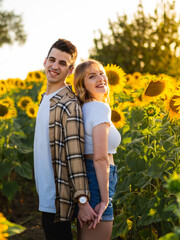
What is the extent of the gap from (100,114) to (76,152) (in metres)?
0.23

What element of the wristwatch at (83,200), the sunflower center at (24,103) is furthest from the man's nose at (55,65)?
the sunflower center at (24,103)

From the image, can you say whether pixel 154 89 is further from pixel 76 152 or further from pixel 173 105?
pixel 76 152

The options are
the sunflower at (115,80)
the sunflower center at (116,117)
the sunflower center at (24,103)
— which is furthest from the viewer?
the sunflower center at (24,103)

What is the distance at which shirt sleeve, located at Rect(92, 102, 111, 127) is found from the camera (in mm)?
2014

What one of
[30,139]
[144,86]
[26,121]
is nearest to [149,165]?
[144,86]

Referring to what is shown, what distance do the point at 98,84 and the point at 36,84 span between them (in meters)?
5.77

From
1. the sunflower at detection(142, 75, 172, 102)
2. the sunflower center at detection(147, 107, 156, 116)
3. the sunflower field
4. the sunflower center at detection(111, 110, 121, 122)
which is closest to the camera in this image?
the sunflower field

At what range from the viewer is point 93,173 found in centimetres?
206

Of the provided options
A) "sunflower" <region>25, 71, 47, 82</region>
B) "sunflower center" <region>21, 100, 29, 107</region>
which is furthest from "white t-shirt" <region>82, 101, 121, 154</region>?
"sunflower" <region>25, 71, 47, 82</region>

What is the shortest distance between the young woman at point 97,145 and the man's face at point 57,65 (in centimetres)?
10

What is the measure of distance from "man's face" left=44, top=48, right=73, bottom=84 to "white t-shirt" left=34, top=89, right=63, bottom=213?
0.31 feet

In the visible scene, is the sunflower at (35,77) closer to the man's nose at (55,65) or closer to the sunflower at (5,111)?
the sunflower at (5,111)

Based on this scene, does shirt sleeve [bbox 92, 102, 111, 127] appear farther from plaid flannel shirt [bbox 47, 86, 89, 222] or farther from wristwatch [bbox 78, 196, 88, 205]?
wristwatch [bbox 78, 196, 88, 205]

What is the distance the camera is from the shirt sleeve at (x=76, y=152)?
2.01m
